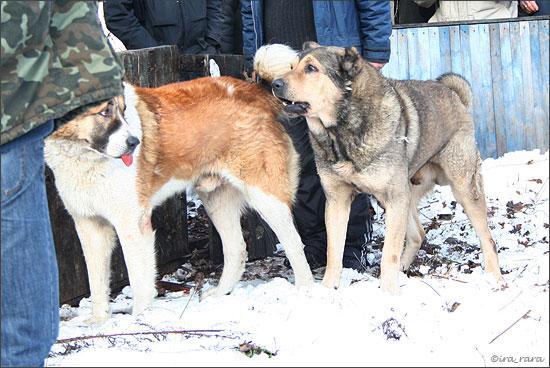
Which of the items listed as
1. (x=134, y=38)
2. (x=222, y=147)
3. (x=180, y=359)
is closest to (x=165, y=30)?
(x=134, y=38)

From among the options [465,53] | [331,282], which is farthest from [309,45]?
[465,53]

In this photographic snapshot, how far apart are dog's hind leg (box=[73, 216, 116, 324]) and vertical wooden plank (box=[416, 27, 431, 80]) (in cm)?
462

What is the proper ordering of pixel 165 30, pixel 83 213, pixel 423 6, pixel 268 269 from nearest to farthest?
pixel 83 213
pixel 268 269
pixel 165 30
pixel 423 6

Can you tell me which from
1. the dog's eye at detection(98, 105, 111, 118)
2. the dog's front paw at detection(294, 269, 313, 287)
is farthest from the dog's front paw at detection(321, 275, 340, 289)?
the dog's eye at detection(98, 105, 111, 118)

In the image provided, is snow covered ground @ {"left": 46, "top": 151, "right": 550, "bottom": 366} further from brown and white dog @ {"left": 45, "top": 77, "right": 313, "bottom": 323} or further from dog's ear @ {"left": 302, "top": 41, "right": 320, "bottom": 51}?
dog's ear @ {"left": 302, "top": 41, "right": 320, "bottom": 51}

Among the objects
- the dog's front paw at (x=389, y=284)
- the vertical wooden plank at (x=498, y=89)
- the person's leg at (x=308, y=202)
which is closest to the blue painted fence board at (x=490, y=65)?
the vertical wooden plank at (x=498, y=89)

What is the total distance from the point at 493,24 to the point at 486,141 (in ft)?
3.77

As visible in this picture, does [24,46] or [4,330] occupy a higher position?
[24,46]

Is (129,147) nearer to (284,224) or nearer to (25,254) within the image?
(284,224)

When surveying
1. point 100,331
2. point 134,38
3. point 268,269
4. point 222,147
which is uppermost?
point 134,38

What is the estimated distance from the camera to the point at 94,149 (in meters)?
5.11

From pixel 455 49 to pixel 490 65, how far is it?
379 millimetres

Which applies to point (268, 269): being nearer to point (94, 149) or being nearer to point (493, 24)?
point (94, 149)

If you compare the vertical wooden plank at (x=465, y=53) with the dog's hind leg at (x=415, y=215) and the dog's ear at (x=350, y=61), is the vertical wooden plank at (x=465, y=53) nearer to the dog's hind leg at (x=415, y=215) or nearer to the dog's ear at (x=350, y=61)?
the dog's hind leg at (x=415, y=215)
